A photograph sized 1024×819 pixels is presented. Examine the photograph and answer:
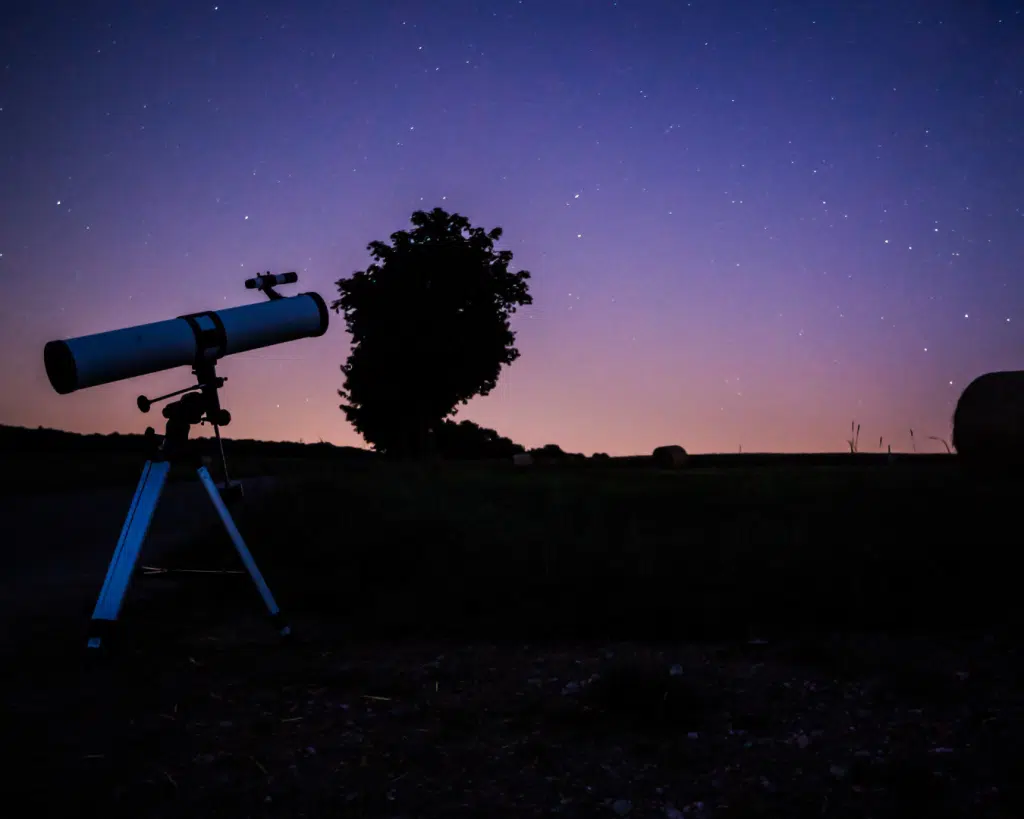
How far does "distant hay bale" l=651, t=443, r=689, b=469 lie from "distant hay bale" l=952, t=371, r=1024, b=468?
12.4 m

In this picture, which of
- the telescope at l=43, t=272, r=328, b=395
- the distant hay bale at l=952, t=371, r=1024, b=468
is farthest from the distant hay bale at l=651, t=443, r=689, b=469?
the telescope at l=43, t=272, r=328, b=395

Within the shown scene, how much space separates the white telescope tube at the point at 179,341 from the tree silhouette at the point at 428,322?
33741 millimetres

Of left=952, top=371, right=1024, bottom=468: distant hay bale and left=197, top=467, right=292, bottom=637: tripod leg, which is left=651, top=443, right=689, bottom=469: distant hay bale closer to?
left=952, top=371, right=1024, bottom=468: distant hay bale

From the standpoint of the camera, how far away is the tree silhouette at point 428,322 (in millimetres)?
41188

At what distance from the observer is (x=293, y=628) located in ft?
22.2

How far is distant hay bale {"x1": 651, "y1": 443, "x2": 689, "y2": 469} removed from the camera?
31.2 metres

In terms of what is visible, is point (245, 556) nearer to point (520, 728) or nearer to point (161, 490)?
point (161, 490)

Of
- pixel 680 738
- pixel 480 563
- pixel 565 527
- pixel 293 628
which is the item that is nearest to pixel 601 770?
pixel 680 738

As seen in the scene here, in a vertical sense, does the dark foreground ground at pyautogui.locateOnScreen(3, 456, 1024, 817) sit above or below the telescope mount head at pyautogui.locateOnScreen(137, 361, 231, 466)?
below

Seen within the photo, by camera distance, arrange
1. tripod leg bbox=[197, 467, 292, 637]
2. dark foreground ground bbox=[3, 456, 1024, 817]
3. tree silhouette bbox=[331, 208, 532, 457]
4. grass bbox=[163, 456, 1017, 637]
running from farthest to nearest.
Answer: tree silhouette bbox=[331, 208, 532, 457]
grass bbox=[163, 456, 1017, 637]
tripod leg bbox=[197, 467, 292, 637]
dark foreground ground bbox=[3, 456, 1024, 817]

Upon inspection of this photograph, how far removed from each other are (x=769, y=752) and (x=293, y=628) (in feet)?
13.0

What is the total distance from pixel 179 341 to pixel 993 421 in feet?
59.2

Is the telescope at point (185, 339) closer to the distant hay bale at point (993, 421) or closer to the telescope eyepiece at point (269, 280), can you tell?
the telescope eyepiece at point (269, 280)

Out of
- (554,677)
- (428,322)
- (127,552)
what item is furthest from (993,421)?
(428,322)
